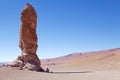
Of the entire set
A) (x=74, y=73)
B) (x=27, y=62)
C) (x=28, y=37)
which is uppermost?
(x=28, y=37)

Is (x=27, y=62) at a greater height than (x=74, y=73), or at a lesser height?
greater

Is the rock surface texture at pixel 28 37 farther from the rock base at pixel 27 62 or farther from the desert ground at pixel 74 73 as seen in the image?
the desert ground at pixel 74 73

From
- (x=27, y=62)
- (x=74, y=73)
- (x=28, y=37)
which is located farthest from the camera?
(x=28, y=37)

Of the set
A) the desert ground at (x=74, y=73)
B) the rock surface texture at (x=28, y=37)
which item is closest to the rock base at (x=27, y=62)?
the rock surface texture at (x=28, y=37)

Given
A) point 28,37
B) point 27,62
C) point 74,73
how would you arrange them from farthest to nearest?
point 28,37, point 27,62, point 74,73

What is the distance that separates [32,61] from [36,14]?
28.1 feet

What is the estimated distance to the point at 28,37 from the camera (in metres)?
38.6

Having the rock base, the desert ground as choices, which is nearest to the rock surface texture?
the rock base

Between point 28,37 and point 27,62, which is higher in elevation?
point 28,37

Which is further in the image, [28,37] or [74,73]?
[28,37]

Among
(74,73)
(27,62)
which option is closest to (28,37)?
(27,62)

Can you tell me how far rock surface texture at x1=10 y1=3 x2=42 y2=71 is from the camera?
121 feet

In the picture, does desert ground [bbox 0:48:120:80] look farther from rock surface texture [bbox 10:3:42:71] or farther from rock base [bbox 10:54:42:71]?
rock surface texture [bbox 10:3:42:71]

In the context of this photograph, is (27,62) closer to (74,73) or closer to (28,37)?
(28,37)
